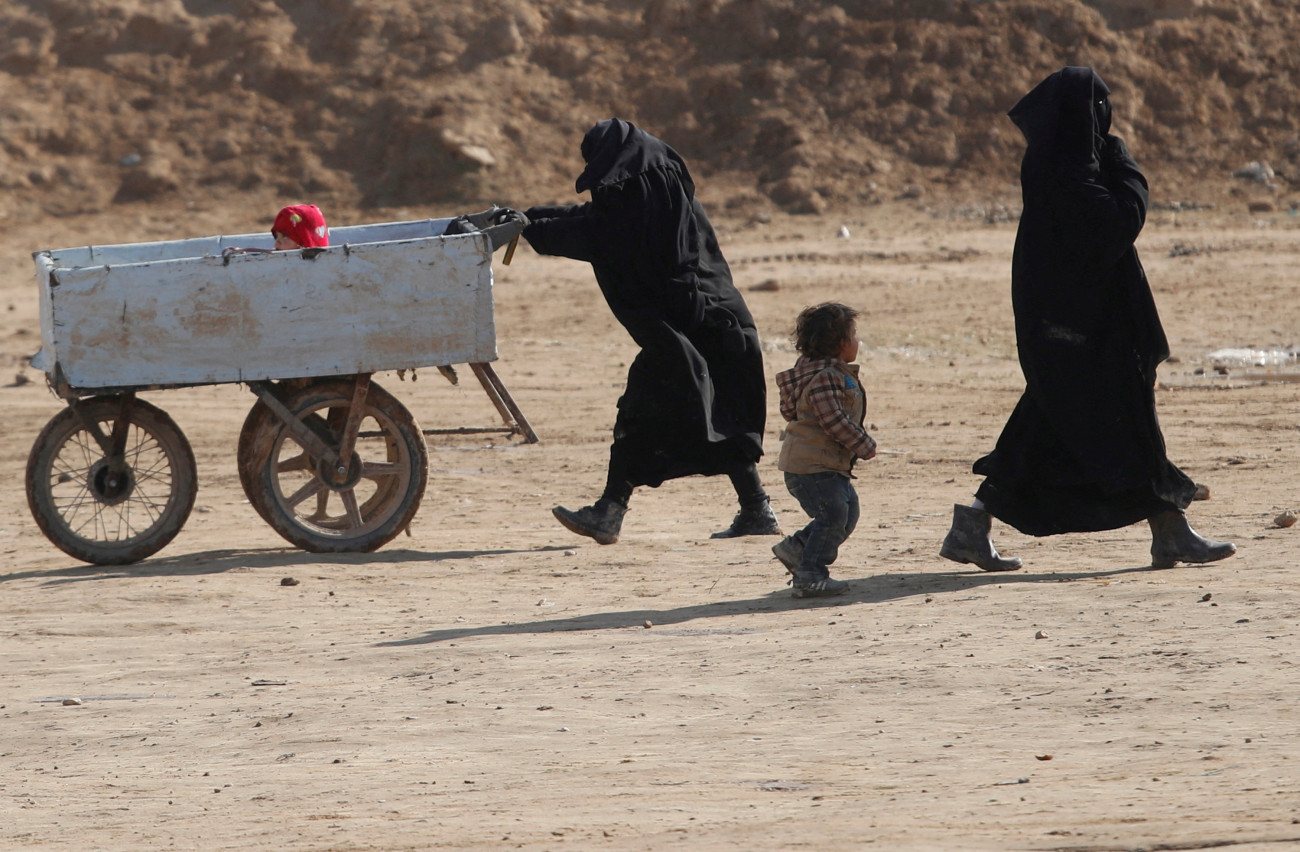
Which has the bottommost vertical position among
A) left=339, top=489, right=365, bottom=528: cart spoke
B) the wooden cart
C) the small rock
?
left=339, top=489, right=365, bottom=528: cart spoke

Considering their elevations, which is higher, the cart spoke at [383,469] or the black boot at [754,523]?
the cart spoke at [383,469]

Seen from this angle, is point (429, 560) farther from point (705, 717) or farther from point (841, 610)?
point (705, 717)

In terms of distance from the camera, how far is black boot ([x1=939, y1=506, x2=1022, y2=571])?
18.0 feet

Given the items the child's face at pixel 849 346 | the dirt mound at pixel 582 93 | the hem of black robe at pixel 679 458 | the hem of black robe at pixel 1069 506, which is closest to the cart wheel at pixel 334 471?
the hem of black robe at pixel 679 458

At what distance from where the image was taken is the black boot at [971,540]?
5.50 metres

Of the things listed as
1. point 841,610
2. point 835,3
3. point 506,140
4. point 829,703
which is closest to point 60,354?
point 841,610

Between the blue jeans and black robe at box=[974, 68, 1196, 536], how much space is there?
52cm

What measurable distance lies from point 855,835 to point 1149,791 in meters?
0.61

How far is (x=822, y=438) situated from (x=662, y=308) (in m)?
1.49

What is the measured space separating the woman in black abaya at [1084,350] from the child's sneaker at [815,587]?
0.50 metres

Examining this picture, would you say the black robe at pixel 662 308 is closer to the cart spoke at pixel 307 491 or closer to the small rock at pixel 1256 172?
the cart spoke at pixel 307 491

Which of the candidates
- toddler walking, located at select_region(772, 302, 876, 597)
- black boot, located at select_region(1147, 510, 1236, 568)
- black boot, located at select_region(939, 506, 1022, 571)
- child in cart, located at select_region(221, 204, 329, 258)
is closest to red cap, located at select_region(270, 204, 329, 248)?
child in cart, located at select_region(221, 204, 329, 258)

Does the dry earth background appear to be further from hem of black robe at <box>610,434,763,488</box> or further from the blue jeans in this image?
hem of black robe at <box>610,434,763,488</box>

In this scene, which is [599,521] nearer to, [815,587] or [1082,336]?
[815,587]
